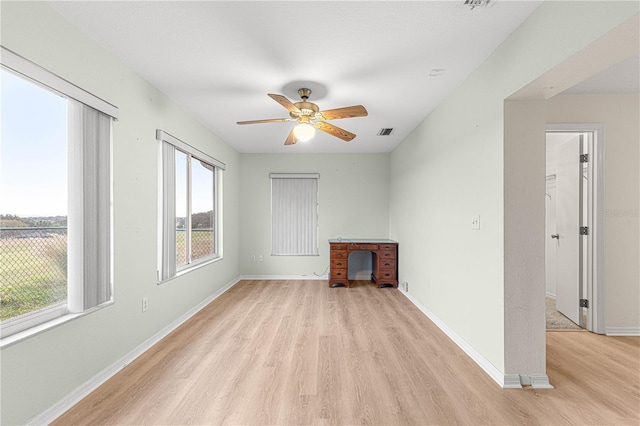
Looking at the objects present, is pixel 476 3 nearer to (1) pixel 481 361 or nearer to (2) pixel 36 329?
(1) pixel 481 361

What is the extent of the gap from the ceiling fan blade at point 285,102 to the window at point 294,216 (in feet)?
9.92

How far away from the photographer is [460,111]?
2.70m

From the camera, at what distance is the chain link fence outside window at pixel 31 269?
1.57 meters

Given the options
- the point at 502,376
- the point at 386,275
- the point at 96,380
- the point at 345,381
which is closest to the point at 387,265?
the point at 386,275

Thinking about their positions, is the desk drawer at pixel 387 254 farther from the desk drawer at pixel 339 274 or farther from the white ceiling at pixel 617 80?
the white ceiling at pixel 617 80

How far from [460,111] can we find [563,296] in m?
2.61

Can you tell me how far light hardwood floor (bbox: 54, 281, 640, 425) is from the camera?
1726 mm

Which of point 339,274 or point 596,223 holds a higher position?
point 596,223

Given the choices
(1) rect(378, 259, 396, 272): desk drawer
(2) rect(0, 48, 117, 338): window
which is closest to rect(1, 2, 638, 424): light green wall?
(2) rect(0, 48, 117, 338): window

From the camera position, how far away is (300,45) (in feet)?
6.78

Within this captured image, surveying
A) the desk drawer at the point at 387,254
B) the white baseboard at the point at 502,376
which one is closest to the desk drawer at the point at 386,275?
the desk drawer at the point at 387,254

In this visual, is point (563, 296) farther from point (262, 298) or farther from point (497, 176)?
point (262, 298)

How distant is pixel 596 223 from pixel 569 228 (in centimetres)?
37

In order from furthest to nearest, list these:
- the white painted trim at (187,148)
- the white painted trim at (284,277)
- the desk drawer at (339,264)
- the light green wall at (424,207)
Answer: the white painted trim at (284,277)
the desk drawer at (339,264)
the white painted trim at (187,148)
the light green wall at (424,207)
